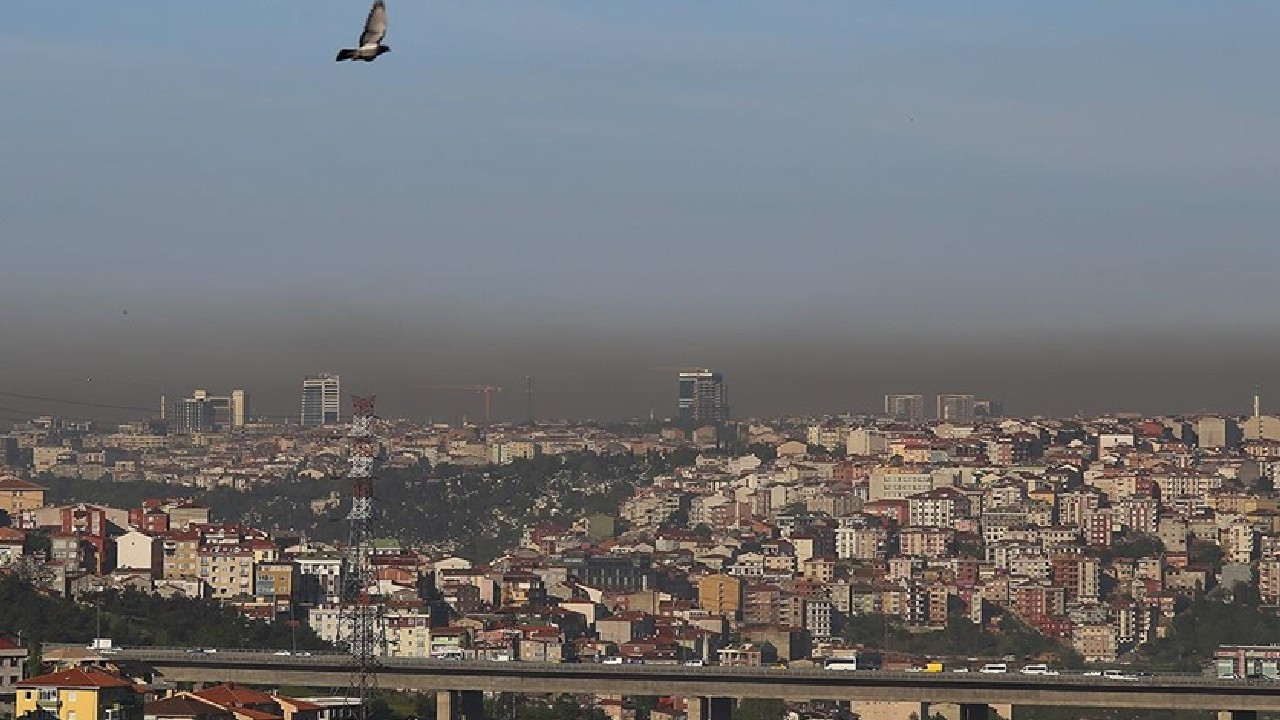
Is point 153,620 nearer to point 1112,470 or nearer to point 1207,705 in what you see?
point 1207,705

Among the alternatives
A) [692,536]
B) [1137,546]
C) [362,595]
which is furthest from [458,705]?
[692,536]

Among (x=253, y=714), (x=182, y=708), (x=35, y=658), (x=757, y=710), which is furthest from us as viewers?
(x=757, y=710)

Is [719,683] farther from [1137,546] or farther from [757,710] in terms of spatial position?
[1137,546]

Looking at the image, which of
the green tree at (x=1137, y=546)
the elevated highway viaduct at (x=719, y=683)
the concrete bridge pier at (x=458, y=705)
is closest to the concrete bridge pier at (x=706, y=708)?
the elevated highway viaduct at (x=719, y=683)

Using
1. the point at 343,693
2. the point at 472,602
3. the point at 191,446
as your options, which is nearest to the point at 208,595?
the point at 472,602

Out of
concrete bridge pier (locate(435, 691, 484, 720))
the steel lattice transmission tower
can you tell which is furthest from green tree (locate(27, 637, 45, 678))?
concrete bridge pier (locate(435, 691, 484, 720))

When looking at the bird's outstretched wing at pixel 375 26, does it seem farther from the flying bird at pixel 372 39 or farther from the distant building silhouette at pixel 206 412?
the distant building silhouette at pixel 206 412
